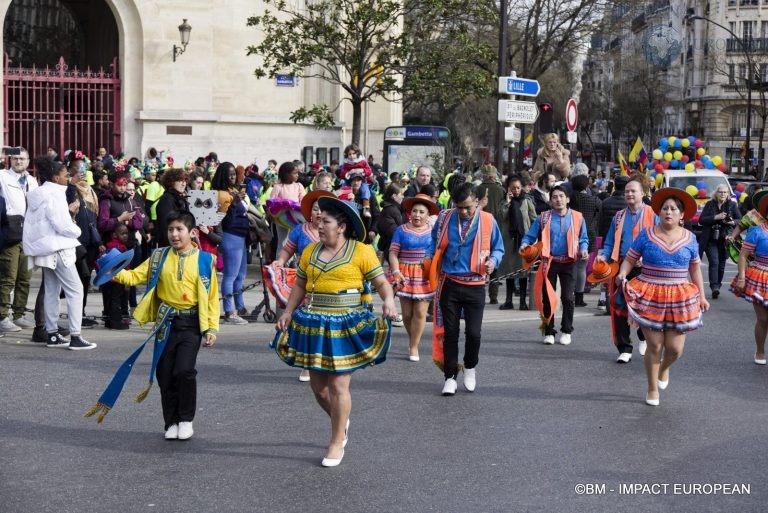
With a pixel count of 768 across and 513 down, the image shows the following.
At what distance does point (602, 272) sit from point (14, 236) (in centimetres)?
579

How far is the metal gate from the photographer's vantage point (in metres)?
25.7

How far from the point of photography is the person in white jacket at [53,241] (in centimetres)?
1088

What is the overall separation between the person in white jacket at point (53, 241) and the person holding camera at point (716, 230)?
30.6 ft

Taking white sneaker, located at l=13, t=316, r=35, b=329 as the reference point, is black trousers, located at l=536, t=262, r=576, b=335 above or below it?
above

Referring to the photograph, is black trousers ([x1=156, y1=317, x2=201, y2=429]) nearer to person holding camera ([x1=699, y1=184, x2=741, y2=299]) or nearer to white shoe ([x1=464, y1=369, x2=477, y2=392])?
white shoe ([x1=464, y1=369, x2=477, y2=392])

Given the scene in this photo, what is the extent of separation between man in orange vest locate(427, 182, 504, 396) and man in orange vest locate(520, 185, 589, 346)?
2.22 meters

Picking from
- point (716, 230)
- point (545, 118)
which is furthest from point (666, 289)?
point (545, 118)

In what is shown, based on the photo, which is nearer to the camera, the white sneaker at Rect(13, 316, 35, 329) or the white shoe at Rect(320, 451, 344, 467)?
the white shoe at Rect(320, 451, 344, 467)

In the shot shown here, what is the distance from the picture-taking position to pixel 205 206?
1226 centimetres

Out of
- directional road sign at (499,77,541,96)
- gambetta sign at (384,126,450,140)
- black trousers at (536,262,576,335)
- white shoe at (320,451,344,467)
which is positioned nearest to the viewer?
white shoe at (320,451,344,467)

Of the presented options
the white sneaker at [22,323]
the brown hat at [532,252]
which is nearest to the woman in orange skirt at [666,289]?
the brown hat at [532,252]

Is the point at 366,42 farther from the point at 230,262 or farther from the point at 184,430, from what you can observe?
the point at 184,430

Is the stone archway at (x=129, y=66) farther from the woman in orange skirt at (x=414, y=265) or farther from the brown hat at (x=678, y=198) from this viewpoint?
the brown hat at (x=678, y=198)

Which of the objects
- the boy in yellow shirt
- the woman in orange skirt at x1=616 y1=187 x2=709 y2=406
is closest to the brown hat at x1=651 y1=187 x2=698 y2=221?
the woman in orange skirt at x1=616 y1=187 x2=709 y2=406
